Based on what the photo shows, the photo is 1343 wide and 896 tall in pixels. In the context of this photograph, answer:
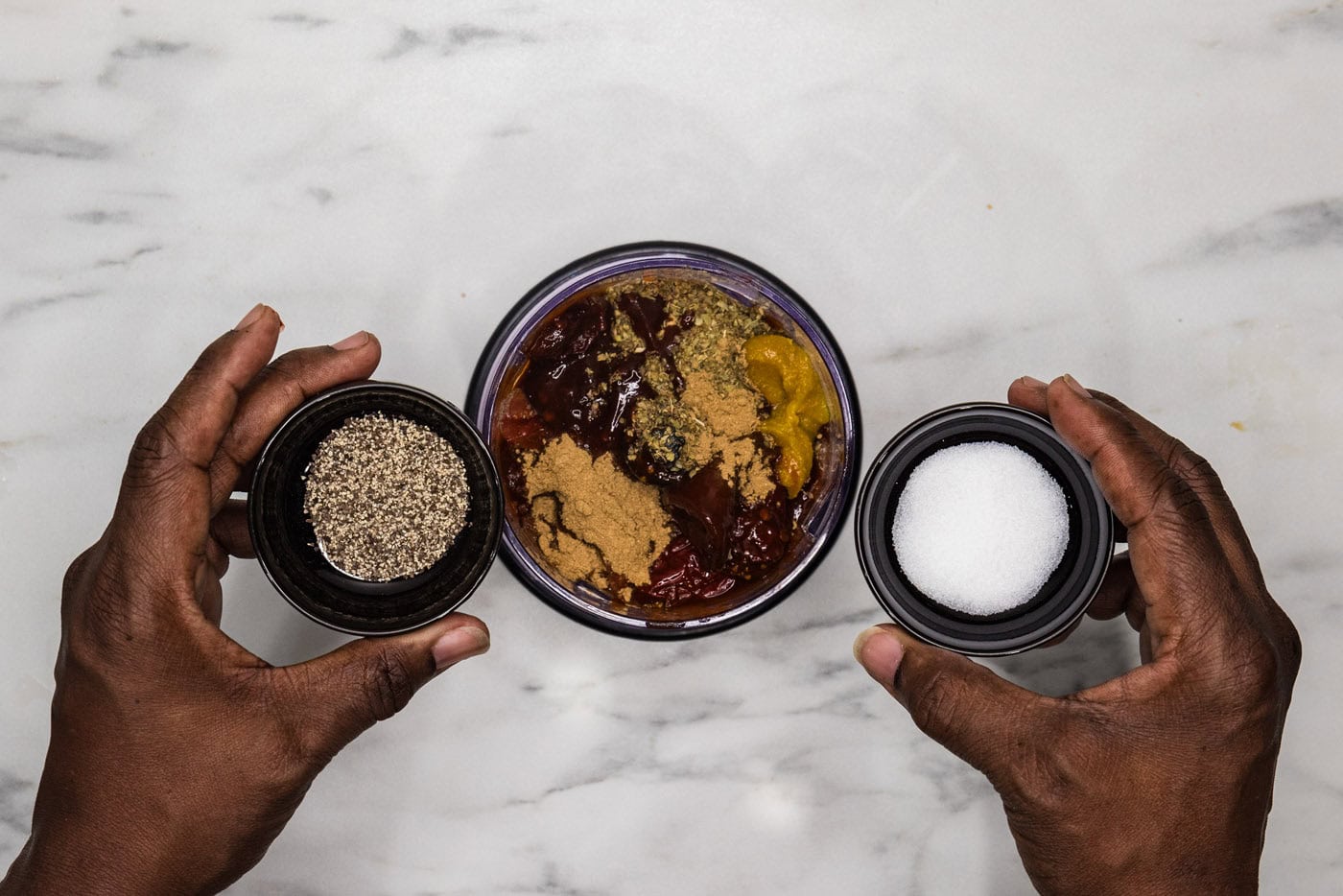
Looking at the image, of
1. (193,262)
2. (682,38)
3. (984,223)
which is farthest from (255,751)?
(984,223)

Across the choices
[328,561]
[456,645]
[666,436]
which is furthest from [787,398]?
[328,561]

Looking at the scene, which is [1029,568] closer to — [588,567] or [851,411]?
[851,411]

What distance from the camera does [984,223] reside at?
171cm

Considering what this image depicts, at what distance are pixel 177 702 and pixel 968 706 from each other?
1044mm

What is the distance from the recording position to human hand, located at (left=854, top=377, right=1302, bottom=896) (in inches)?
51.5

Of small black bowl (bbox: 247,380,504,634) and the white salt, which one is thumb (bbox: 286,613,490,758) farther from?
the white salt

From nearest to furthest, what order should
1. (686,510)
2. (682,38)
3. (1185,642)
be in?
(1185,642) → (686,510) → (682,38)

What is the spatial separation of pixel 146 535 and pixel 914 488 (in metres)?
1.03

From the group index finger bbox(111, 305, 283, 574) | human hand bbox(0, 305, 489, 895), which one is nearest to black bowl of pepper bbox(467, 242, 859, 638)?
human hand bbox(0, 305, 489, 895)

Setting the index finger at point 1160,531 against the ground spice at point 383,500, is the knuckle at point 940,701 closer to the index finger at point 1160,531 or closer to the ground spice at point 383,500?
the index finger at point 1160,531

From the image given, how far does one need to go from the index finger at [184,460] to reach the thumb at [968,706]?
0.98 meters

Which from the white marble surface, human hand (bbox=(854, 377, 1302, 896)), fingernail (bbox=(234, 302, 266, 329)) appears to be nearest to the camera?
human hand (bbox=(854, 377, 1302, 896))

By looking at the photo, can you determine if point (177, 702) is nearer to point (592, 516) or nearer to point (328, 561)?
point (328, 561)

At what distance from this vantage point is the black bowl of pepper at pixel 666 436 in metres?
1.46
